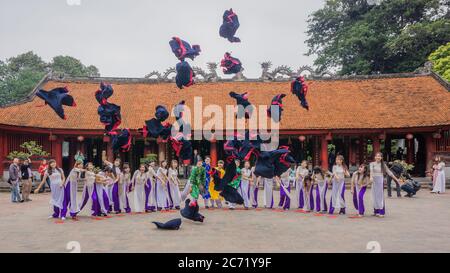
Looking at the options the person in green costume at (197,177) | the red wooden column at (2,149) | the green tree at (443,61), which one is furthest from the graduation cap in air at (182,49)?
the green tree at (443,61)

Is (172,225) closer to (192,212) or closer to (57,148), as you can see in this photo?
(192,212)

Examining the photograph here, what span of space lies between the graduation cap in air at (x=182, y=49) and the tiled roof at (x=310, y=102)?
11.6 metres

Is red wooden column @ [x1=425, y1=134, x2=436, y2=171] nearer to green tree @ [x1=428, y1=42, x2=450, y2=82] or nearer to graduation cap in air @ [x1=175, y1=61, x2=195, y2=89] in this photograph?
green tree @ [x1=428, y1=42, x2=450, y2=82]

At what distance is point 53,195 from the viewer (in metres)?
9.76

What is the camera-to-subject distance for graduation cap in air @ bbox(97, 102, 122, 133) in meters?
10.0

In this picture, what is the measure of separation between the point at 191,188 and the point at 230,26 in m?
4.10

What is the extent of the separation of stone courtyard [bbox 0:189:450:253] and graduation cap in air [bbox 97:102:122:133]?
227 centimetres

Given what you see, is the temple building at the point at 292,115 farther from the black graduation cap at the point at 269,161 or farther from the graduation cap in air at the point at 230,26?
the graduation cap in air at the point at 230,26

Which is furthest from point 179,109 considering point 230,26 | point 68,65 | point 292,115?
point 68,65

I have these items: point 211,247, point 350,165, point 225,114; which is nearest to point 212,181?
point 211,247

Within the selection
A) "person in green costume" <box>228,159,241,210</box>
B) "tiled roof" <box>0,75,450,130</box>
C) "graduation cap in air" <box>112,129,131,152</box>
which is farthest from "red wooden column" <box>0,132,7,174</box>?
"person in green costume" <box>228,159,241,210</box>

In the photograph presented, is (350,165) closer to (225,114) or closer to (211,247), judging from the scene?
(225,114)

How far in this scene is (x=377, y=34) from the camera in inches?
1282

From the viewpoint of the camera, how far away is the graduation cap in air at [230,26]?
9.46 metres
